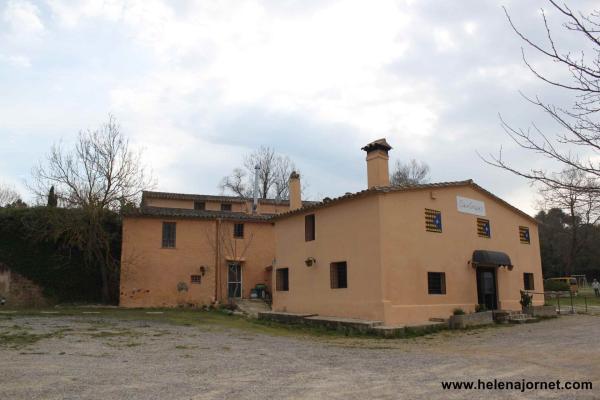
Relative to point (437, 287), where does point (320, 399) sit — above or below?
below

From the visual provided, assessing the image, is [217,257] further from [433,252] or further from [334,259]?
[433,252]

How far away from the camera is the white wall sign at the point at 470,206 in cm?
1781

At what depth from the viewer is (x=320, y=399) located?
597 centimetres

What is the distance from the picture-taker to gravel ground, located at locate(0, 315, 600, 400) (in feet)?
20.8

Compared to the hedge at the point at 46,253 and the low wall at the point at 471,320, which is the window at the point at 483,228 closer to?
the low wall at the point at 471,320

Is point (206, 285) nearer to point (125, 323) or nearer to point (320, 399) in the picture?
point (125, 323)

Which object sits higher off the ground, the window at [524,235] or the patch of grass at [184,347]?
the window at [524,235]

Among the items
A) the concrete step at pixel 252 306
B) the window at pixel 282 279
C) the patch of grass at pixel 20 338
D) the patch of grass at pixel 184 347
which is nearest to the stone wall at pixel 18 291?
the concrete step at pixel 252 306

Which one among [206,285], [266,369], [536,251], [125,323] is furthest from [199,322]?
[536,251]

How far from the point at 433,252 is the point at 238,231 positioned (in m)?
12.3

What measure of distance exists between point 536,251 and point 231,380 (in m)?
18.7

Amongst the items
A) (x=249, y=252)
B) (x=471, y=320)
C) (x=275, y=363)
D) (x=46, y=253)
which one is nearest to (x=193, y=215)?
(x=249, y=252)

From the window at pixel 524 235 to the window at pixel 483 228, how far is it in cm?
285

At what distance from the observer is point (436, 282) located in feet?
53.8
